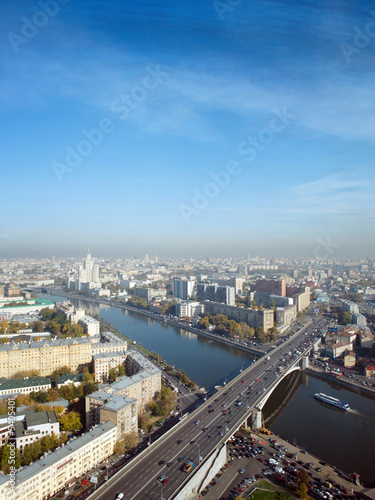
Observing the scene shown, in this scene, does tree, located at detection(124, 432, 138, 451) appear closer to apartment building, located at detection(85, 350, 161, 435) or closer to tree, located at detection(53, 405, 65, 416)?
apartment building, located at detection(85, 350, 161, 435)

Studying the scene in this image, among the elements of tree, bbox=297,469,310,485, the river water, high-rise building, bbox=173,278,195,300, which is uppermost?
high-rise building, bbox=173,278,195,300

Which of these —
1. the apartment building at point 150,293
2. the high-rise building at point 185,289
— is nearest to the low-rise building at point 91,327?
the high-rise building at point 185,289

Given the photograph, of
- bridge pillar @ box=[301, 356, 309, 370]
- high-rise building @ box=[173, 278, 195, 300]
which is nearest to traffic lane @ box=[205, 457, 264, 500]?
bridge pillar @ box=[301, 356, 309, 370]

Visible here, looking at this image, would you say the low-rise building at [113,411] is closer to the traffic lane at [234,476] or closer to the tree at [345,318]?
the traffic lane at [234,476]

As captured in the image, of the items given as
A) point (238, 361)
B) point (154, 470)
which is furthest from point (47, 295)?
point (154, 470)

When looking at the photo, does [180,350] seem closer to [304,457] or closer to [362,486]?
[304,457]

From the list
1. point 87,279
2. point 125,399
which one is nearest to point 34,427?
point 125,399
